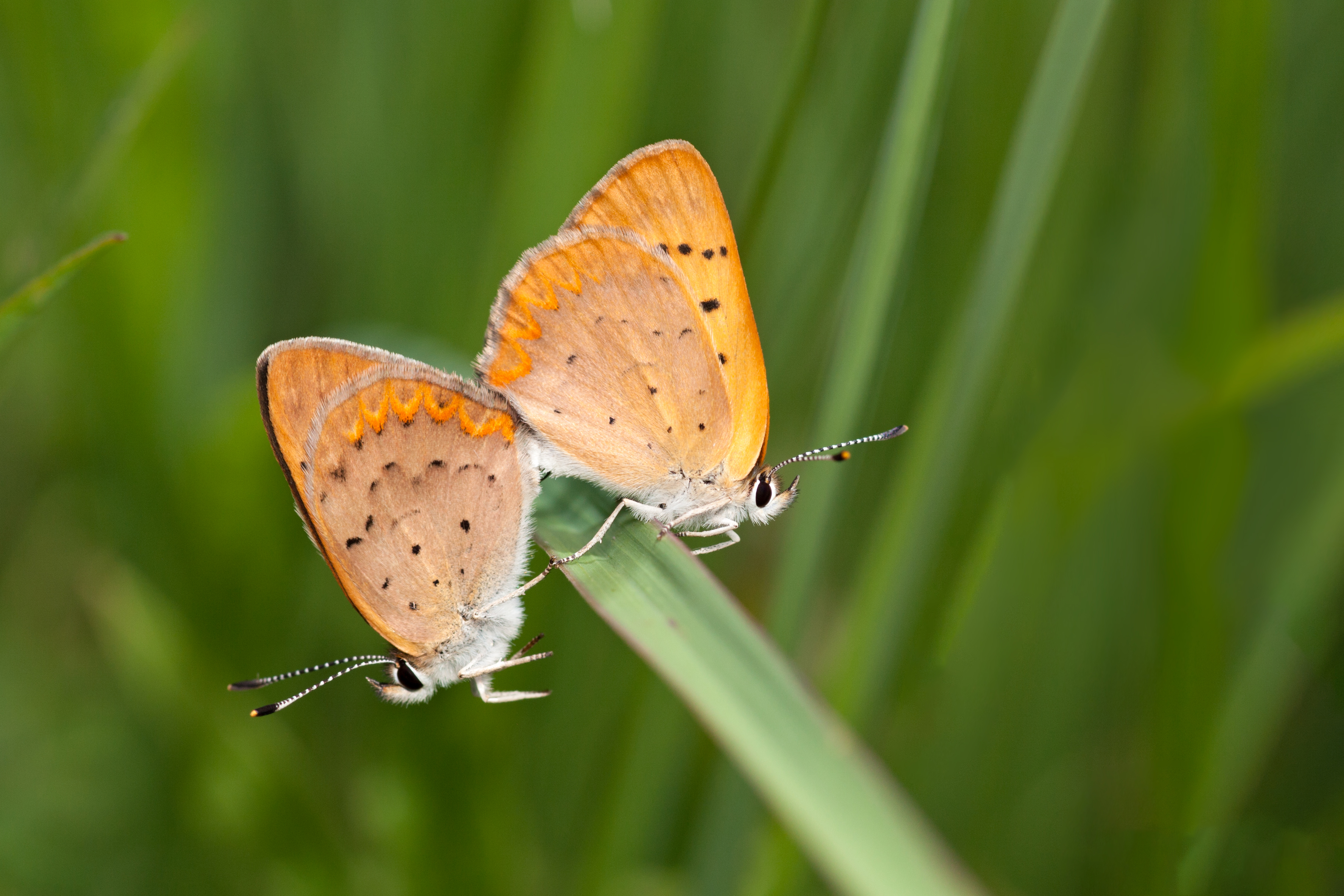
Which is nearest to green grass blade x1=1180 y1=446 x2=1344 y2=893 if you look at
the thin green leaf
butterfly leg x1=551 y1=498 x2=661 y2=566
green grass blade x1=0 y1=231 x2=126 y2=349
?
butterfly leg x1=551 y1=498 x2=661 y2=566

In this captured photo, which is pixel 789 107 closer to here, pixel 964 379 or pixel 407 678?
pixel 964 379

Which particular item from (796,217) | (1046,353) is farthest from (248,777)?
(1046,353)

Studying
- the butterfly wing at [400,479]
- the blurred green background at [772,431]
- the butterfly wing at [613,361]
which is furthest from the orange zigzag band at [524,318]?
the blurred green background at [772,431]

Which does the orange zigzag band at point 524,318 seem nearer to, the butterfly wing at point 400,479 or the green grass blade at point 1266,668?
the butterfly wing at point 400,479

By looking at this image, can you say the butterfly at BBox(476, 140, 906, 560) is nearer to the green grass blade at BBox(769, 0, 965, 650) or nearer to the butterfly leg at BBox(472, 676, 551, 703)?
the green grass blade at BBox(769, 0, 965, 650)

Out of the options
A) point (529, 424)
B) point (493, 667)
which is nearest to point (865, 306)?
point (529, 424)

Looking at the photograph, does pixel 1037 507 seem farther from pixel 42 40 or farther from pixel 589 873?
pixel 42 40

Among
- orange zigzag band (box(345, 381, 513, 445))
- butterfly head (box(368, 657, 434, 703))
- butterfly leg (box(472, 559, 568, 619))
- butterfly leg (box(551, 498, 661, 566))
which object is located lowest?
butterfly head (box(368, 657, 434, 703))

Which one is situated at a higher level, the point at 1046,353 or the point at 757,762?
the point at 1046,353
